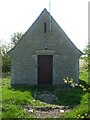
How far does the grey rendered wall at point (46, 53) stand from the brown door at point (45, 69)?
30 cm

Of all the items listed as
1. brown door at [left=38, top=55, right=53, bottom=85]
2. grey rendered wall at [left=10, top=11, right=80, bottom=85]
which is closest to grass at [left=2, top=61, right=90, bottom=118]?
brown door at [left=38, top=55, right=53, bottom=85]

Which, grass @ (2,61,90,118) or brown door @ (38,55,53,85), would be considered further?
brown door @ (38,55,53,85)

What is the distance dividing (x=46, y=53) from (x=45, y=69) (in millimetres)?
1060

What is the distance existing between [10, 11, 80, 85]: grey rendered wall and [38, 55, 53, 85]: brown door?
0.99ft

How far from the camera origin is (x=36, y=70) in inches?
893

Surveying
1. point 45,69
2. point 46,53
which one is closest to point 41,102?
point 45,69

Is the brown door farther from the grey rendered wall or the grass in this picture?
the grass

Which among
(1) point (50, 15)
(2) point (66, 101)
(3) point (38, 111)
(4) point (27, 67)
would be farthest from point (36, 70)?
(3) point (38, 111)

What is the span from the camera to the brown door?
2280 centimetres

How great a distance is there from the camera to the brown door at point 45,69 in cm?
2280

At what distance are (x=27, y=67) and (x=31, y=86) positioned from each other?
52.5 inches

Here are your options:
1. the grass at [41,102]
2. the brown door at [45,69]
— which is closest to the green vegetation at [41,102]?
the grass at [41,102]

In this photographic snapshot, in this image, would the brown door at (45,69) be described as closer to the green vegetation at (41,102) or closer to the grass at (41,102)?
the green vegetation at (41,102)

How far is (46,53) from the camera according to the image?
74.7ft
